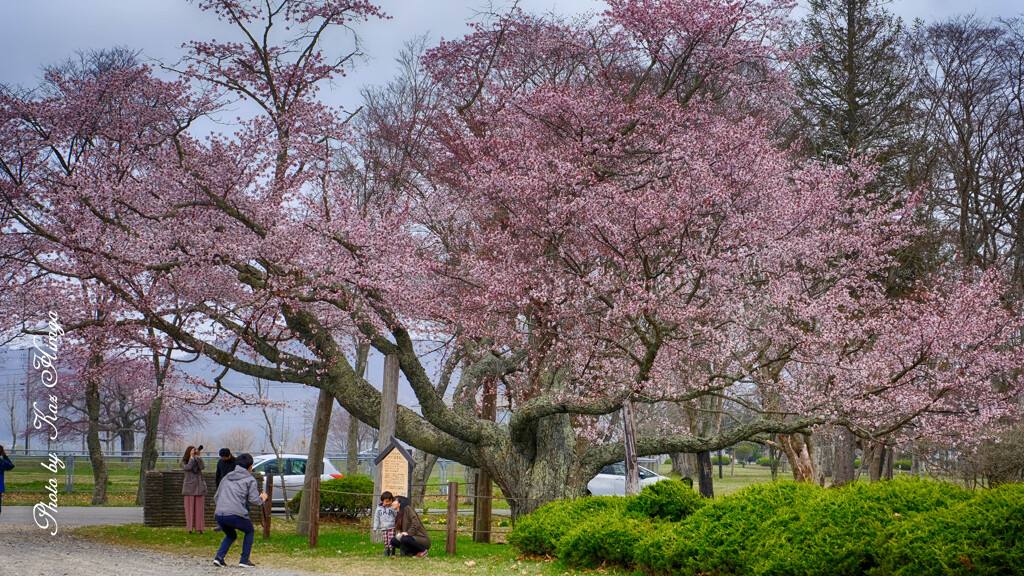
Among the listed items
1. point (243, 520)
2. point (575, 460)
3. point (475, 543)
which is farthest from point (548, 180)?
point (243, 520)

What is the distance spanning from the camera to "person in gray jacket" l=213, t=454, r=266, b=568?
10.9 metres

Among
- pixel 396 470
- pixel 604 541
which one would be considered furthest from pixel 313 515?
pixel 604 541

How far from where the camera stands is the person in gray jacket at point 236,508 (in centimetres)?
1085

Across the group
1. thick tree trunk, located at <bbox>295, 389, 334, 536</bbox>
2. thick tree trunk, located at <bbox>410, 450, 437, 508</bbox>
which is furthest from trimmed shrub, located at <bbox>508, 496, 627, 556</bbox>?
thick tree trunk, located at <bbox>410, 450, 437, 508</bbox>

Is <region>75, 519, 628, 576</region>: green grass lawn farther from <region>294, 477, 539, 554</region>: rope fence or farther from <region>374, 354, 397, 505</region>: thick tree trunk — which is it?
<region>374, 354, 397, 505</region>: thick tree trunk

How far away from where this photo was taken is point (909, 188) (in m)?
24.6

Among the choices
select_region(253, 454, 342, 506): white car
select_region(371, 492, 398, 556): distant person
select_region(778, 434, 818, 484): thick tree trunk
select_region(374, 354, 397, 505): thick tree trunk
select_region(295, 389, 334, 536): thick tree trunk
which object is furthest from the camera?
select_region(253, 454, 342, 506): white car

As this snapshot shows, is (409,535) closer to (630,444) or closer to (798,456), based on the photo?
(630,444)

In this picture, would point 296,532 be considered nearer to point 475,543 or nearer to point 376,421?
point 376,421

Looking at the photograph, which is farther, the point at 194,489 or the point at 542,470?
the point at 194,489

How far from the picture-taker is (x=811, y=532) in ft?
25.2

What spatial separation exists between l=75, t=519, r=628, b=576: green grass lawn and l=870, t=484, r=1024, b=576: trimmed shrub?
137 inches

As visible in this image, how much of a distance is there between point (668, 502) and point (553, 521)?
168 centimetres

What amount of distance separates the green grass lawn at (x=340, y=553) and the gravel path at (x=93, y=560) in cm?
38
